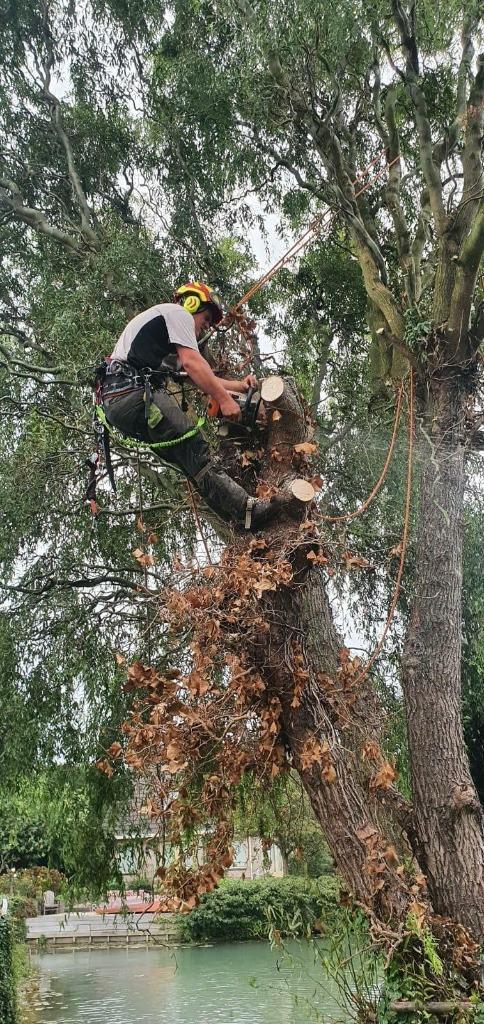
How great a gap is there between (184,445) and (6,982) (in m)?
8.67

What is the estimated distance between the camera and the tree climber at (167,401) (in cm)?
418

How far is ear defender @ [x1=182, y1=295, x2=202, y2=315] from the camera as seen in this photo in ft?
15.1

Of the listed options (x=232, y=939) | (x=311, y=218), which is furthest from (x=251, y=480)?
(x=232, y=939)

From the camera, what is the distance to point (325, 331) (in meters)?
8.78

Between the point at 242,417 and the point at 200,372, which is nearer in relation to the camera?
the point at 200,372

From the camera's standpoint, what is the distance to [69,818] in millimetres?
6637

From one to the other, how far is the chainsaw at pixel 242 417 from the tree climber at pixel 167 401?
6 centimetres

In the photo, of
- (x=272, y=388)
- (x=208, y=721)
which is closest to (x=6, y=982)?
(x=208, y=721)

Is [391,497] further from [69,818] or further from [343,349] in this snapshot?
[69,818]

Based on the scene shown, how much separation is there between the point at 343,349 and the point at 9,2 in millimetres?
4431

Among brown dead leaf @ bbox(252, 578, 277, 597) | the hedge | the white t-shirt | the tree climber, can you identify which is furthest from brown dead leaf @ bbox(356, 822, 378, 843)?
the hedge

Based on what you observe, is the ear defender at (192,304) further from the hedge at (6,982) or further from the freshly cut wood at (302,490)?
the hedge at (6,982)

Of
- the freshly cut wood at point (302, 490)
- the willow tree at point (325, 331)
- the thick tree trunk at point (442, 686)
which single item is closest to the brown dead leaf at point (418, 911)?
the willow tree at point (325, 331)

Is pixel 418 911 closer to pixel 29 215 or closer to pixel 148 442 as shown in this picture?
pixel 148 442
